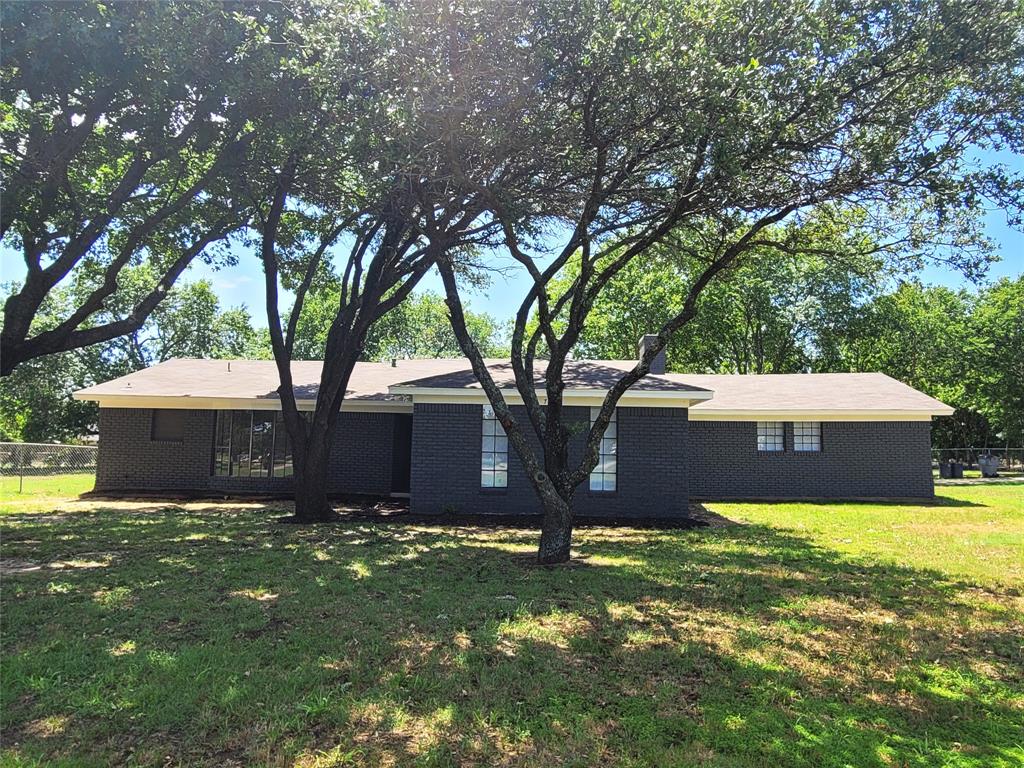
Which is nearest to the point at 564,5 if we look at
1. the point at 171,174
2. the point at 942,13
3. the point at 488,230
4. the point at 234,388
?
the point at 942,13

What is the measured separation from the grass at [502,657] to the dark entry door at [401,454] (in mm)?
7318

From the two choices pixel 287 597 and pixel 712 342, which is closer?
pixel 287 597

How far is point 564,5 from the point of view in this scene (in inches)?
264

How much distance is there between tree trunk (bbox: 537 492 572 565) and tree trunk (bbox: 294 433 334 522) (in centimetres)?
535

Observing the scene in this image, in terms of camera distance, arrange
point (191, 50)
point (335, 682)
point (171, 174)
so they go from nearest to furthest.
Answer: point (335, 682) < point (191, 50) < point (171, 174)

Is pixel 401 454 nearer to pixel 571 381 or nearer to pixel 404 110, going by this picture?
pixel 571 381

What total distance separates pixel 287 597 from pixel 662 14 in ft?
22.1

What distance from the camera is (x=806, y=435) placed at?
A: 58.6 feet

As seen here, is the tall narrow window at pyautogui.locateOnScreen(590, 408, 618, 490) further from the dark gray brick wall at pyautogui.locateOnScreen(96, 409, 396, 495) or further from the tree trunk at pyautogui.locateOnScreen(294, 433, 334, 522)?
the dark gray brick wall at pyautogui.locateOnScreen(96, 409, 396, 495)

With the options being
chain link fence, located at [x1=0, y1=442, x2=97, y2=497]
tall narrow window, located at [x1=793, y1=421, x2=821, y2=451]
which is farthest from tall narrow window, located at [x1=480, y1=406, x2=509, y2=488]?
chain link fence, located at [x1=0, y1=442, x2=97, y2=497]

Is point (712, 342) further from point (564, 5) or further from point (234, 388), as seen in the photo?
point (564, 5)

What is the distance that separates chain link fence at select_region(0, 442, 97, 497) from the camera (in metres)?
17.5

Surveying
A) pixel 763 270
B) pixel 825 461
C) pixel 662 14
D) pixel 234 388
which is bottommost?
pixel 825 461

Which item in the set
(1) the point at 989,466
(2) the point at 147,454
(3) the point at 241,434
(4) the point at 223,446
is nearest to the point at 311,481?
(3) the point at 241,434
